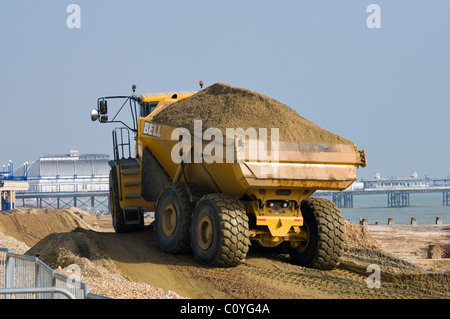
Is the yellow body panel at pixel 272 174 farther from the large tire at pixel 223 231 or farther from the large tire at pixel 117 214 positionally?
the large tire at pixel 117 214

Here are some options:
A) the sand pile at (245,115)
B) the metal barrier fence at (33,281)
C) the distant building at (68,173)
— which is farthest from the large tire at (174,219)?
the distant building at (68,173)

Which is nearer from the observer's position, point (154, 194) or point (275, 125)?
point (275, 125)

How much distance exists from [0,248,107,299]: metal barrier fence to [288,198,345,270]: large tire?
5.46 metres

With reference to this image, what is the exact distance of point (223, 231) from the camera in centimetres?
1049

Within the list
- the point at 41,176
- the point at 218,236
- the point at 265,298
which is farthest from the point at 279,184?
the point at 41,176

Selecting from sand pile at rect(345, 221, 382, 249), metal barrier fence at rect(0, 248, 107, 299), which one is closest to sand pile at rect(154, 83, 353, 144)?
metal barrier fence at rect(0, 248, 107, 299)

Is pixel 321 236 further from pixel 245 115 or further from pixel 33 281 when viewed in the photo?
pixel 33 281

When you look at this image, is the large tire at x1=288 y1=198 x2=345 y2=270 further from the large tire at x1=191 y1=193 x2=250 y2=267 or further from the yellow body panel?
the large tire at x1=191 y1=193 x2=250 y2=267

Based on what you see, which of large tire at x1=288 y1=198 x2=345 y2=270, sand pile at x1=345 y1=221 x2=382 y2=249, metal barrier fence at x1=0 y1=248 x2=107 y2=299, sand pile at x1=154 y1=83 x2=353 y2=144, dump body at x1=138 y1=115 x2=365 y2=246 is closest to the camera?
metal barrier fence at x1=0 y1=248 x2=107 y2=299

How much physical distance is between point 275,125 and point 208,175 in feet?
A: 4.85

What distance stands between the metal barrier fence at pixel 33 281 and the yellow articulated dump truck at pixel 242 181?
3.60 metres

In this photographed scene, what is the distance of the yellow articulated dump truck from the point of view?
10523 mm

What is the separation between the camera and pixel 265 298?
350 inches
